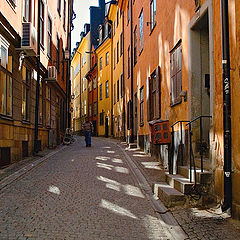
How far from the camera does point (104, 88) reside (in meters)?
33.3

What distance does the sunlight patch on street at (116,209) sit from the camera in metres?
5.47

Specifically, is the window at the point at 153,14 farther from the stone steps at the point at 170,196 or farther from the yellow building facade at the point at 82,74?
the yellow building facade at the point at 82,74

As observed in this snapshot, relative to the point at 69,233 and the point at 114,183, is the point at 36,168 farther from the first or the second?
the point at 69,233

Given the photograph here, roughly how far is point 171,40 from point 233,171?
206 inches

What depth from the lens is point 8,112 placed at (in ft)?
34.0

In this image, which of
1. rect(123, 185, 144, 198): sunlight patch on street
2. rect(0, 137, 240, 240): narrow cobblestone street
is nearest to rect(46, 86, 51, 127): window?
rect(0, 137, 240, 240): narrow cobblestone street

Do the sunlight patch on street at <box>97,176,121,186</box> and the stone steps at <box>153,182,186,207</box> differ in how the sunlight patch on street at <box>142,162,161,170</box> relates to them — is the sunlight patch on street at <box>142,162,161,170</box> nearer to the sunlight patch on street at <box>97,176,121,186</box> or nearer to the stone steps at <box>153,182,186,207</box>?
the sunlight patch on street at <box>97,176,121,186</box>

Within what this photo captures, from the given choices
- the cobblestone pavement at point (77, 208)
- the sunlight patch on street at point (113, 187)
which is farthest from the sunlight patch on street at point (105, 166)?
the sunlight patch on street at point (113, 187)

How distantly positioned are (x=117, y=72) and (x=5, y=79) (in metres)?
17.6

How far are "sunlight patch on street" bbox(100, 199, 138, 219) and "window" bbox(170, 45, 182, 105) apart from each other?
3253 millimetres

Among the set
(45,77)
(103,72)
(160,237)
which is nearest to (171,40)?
(160,237)

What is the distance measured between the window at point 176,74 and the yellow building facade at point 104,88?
21791 mm

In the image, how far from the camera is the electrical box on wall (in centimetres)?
858

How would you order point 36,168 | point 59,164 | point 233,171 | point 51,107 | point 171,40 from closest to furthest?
point 233,171 < point 171,40 < point 36,168 < point 59,164 < point 51,107
